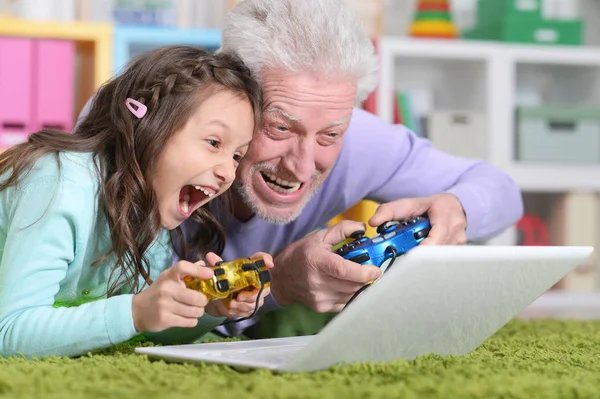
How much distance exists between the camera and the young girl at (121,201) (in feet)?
3.50

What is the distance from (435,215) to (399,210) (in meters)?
0.06

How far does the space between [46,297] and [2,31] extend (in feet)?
5.54

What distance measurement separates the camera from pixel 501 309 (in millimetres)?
1037

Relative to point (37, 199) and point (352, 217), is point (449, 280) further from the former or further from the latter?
point (352, 217)

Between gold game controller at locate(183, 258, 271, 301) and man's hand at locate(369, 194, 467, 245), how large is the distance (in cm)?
30

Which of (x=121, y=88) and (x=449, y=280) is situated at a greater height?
(x=121, y=88)

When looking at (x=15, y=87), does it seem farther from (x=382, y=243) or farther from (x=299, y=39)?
(x=382, y=243)

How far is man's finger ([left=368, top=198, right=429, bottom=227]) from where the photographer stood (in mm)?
1328

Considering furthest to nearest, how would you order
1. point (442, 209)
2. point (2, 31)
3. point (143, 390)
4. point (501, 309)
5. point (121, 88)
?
point (2, 31), point (442, 209), point (121, 88), point (501, 309), point (143, 390)

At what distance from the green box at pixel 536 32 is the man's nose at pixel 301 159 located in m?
1.91

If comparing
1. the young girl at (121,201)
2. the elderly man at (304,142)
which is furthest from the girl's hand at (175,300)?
the elderly man at (304,142)

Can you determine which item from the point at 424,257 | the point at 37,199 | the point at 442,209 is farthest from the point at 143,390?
the point at 442,209

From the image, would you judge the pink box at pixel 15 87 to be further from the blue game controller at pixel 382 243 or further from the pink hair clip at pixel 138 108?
the blue game controller at pixel 382 243

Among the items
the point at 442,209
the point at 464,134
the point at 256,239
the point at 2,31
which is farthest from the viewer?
the point at 464,134
